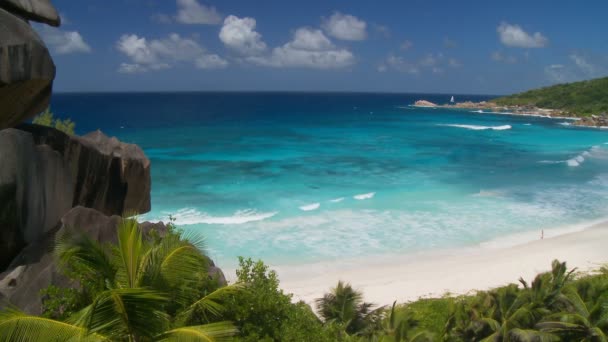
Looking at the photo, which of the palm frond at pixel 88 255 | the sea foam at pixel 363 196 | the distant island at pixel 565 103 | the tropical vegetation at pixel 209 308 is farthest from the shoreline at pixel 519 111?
the palm frond at pixel 88 255

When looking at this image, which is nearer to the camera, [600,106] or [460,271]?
[460,271]

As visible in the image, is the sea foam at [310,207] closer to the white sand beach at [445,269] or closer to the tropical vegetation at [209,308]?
the white sand beach at [445,269]

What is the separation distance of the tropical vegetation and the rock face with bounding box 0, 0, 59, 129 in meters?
3.28

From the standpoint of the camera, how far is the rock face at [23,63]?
859cm

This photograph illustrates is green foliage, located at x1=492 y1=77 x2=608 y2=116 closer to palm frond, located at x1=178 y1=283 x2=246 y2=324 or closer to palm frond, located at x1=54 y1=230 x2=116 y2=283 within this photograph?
palm frond, located at x1=178 y1=283 x2=246 y2=324

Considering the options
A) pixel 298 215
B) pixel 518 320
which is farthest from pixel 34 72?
pixel 298 215

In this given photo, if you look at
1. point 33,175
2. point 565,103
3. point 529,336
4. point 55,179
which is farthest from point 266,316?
point 565,103

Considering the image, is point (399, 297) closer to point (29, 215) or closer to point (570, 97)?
point (29, 215)

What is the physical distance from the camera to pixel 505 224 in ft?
94.2

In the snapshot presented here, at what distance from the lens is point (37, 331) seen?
17.5ft

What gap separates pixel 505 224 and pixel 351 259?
451 inches

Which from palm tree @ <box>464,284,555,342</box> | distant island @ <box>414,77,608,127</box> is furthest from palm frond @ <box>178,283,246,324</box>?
distant island @ <box>414,77,608,127</box>

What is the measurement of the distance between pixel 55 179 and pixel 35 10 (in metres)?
3.48

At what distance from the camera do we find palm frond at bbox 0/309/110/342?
17.3 ft
